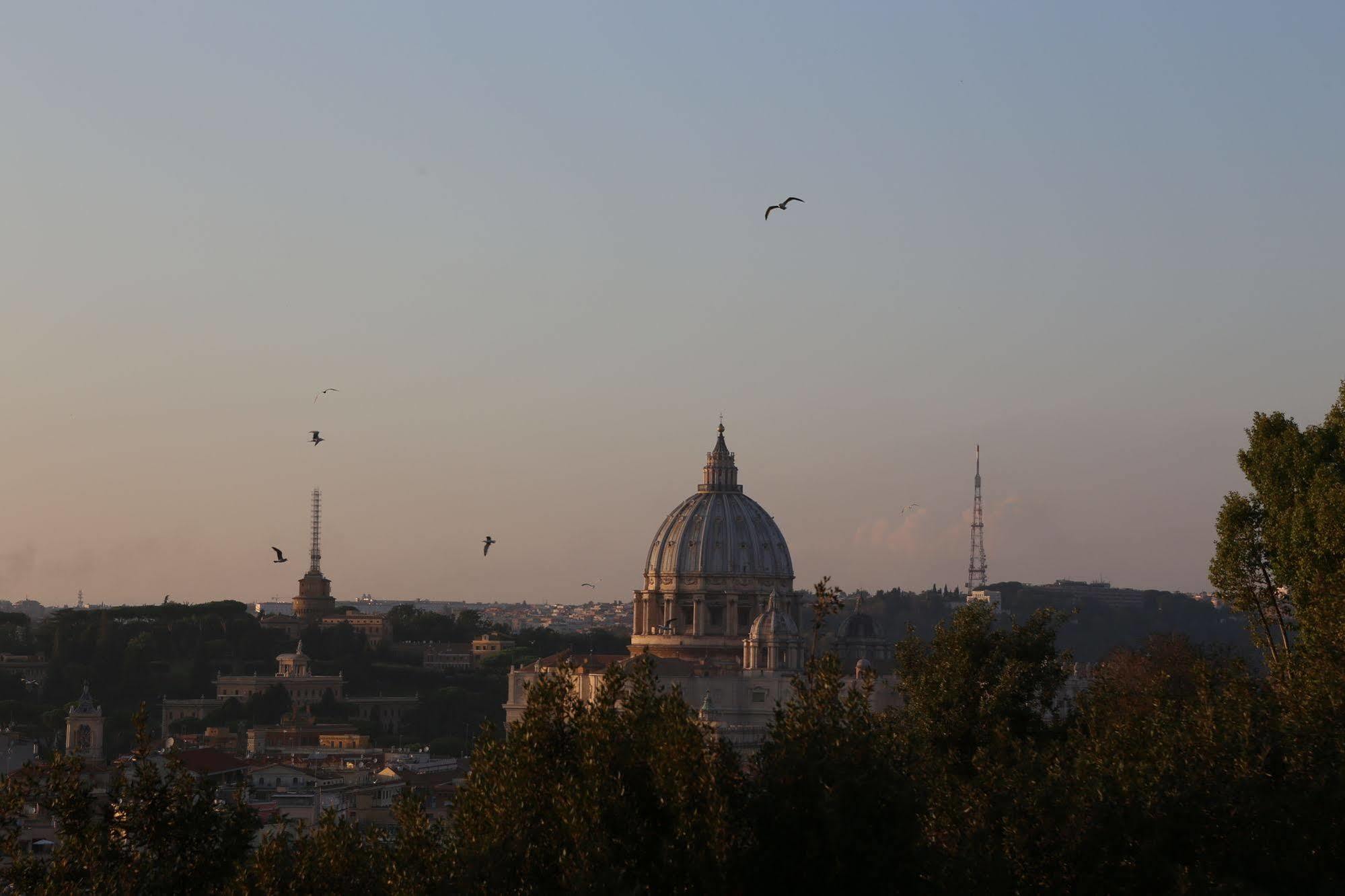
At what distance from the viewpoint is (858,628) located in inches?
4193

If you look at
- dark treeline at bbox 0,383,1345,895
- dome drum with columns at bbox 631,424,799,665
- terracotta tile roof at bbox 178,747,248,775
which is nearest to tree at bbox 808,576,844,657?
dark treeline at bbox 0,383,1345,895

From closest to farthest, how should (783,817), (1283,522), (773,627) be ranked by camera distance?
(783,817) < (1283,522) < (773,627)

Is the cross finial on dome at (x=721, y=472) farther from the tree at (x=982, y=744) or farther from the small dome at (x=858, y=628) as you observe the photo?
the tree at (x=982, y=744)

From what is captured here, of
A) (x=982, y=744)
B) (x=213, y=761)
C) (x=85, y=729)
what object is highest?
(x=982, y=744)

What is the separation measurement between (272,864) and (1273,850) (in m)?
8.50

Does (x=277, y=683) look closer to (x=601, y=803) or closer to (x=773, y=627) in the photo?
(x=773, y=627)

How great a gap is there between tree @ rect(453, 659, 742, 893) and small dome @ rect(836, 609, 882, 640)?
85.2m

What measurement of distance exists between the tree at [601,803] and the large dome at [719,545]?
8655cm

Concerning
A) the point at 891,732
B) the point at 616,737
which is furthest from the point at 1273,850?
the point at 616,737

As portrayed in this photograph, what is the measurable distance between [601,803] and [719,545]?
89.2m

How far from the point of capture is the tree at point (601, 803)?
17.9 m

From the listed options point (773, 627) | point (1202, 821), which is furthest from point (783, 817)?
point (773, 627)

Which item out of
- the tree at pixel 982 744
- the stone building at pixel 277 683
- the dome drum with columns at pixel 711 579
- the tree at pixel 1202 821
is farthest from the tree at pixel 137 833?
the stone building at pixel 277 683

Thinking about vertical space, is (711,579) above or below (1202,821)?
above
